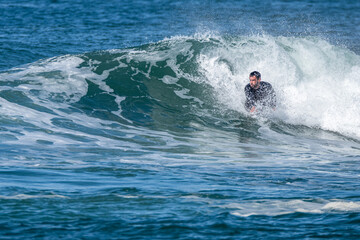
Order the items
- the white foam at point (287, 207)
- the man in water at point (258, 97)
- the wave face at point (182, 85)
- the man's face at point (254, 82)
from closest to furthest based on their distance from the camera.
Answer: the white foam at point (287, 207)
the wave face at point (182, 85)
the man's face at point (254, 82)
the man in water at point (258, 97)

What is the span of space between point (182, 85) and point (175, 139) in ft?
14.6

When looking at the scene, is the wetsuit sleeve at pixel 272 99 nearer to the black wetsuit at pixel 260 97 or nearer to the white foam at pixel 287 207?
the black wetsuit at pixel 260 97

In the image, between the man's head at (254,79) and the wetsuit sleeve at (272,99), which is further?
the wetsuit sleeve at (272,99)

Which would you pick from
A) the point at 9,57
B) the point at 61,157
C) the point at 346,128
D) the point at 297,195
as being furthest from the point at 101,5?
the point at 297,195

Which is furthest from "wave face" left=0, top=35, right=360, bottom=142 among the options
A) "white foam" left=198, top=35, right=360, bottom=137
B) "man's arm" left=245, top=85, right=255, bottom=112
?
"man's arm" left=245, top=85, right=255, bottom=112

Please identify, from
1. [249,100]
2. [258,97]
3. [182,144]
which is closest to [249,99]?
[249,100]

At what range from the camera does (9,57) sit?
1698 cm

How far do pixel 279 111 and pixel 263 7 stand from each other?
24524 millimetres

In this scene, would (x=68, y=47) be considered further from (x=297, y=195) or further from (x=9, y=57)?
(x=297, y=195)

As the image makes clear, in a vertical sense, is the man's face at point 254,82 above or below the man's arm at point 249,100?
above

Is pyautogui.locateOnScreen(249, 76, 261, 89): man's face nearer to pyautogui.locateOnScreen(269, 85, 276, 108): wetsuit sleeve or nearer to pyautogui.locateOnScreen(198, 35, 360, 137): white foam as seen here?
pyautogui.locateOnScreen(269, 85, 276, 108): wetsuit sleeve

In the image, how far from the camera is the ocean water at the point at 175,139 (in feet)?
15.1

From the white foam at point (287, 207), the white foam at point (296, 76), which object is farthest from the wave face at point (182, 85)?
the white foam at point (287, 207)

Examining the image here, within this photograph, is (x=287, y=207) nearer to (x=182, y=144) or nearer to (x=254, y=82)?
(x=182, y=144)
